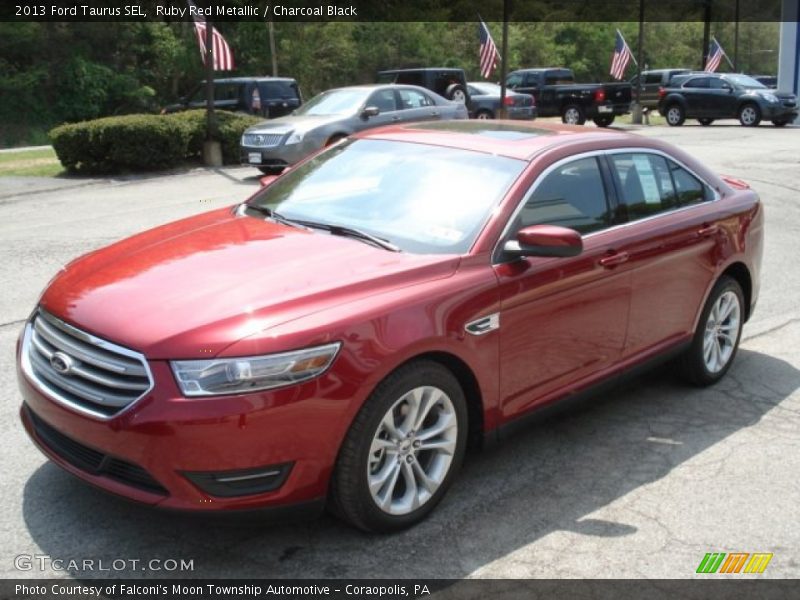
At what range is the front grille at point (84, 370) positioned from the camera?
10.4 ft

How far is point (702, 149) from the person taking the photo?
2083 centimetres

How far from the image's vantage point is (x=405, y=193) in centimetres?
436

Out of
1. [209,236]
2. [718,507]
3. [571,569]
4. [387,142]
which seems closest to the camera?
[571,569]

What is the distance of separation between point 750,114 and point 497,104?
9232 millimetres

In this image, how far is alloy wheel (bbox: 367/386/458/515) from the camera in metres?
3.51

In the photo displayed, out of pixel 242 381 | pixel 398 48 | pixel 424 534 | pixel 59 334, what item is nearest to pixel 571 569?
pixel 424 534

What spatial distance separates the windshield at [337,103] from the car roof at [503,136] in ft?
36.7

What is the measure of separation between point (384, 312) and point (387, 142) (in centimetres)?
172

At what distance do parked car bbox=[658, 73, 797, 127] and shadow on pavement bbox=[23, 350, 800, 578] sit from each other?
26595 millimetres

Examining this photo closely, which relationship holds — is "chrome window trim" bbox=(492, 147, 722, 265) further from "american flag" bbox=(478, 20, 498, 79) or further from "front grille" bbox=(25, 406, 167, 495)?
"american flag" bbox=(478, 20, 498, 79)

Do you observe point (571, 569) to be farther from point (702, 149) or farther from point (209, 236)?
point (702, 149)

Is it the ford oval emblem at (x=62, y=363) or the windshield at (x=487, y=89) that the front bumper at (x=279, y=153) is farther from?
the windshield at (x=487, y=89)

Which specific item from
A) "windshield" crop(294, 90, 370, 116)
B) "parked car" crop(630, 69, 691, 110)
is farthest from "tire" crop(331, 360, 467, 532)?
"parked car" crop(630, 69, 691, 110)
